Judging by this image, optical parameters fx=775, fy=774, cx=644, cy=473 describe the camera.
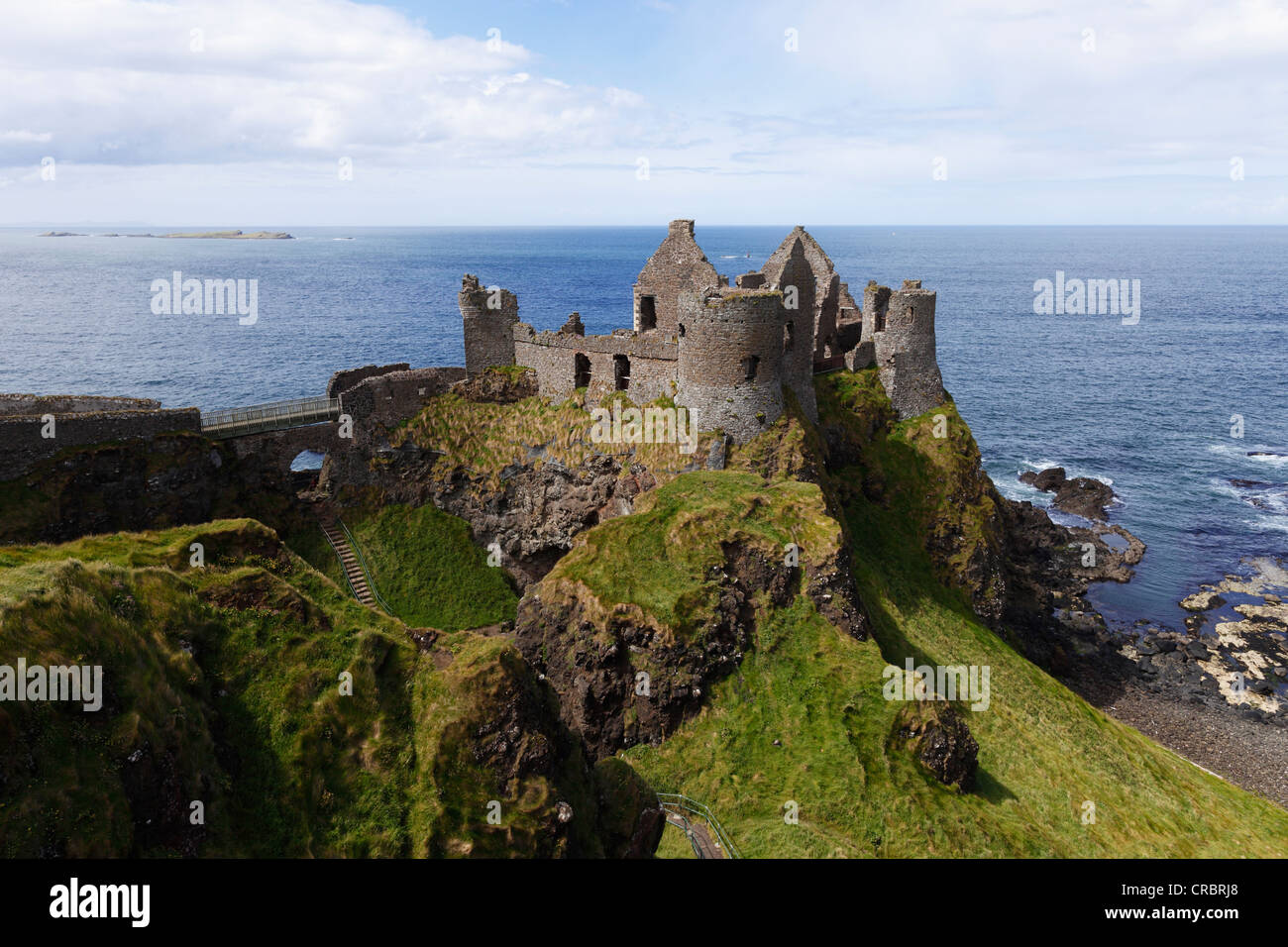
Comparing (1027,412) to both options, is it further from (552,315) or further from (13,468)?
(13,468)

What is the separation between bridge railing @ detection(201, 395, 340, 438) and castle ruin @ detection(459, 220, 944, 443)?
961 centimetres

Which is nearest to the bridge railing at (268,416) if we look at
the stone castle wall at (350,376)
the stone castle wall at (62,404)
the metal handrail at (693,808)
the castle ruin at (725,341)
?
the stone castle wall at (350,376)

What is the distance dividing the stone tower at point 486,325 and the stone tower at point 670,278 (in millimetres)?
8732

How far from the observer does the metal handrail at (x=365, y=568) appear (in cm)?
4439

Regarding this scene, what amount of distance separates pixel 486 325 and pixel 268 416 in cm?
1476

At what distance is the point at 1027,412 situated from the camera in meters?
105

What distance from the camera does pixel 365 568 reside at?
46.2m

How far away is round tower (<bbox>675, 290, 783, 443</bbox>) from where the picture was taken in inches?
1582

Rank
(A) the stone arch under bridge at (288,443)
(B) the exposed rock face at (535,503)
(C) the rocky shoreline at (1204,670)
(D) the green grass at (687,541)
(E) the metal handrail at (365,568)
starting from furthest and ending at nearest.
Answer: (A) the stone arch under bridge at (288,443) → (B) the exposed rock face at (535,503) → (C) the rocky shoreline at (1204,670) → (E) the metal handrail at (365,568) → (D) the green grass at (687,541)

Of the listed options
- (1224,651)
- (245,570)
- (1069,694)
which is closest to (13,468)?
(245,570)

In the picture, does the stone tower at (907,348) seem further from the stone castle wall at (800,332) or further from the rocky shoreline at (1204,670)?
the rocky shoreline at (1204,670)

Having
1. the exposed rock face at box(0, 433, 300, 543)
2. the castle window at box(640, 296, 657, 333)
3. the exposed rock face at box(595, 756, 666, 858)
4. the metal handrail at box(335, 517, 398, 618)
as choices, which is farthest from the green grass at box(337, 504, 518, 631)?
the exposed rock face at box(595, 756, 666, 858)
